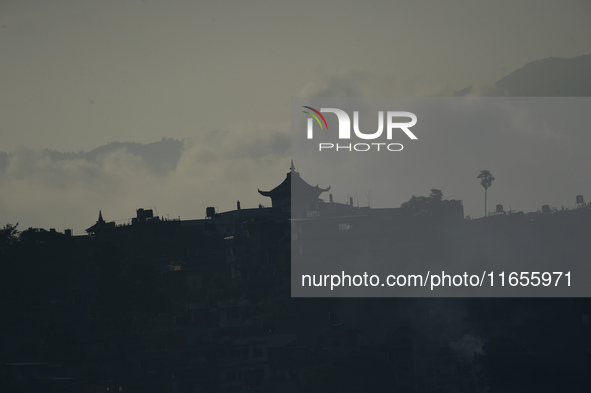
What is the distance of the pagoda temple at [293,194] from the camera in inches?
2060

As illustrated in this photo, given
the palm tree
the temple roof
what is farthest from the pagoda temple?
the palm tree

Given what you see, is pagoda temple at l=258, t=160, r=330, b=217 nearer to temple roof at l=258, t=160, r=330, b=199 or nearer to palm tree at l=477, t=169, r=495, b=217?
temple roof at l=258, t=160, r=330, b=199

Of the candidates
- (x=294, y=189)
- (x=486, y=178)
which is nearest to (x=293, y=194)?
(x=294, y=189)

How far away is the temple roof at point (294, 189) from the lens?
5238 centimetres

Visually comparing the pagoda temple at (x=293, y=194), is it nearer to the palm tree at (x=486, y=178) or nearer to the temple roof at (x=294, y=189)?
the temple roof at (x=294, y=189)

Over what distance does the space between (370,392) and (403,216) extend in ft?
29.4

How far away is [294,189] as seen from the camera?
172 feet

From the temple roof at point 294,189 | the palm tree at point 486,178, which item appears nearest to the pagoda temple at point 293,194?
the temple roof at point 294,189

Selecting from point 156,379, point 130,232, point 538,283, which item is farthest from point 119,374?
point 538,283

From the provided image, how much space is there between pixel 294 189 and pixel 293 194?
0.24m

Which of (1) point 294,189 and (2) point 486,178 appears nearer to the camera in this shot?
(2) point 486,178

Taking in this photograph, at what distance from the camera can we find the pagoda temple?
52312 millimetres

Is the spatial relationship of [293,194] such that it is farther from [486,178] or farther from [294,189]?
[486,178]

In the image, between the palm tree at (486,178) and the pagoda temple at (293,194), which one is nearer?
the palm tree at (486,178)
